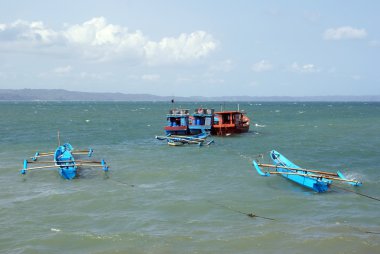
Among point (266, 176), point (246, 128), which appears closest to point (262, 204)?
point (266, 176)

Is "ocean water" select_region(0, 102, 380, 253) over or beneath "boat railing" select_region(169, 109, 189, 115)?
beneath

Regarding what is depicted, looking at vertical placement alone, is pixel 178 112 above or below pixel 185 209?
above

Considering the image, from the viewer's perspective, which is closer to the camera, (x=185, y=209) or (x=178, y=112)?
(x=185, y=209)

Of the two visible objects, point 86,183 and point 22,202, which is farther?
point 86,183

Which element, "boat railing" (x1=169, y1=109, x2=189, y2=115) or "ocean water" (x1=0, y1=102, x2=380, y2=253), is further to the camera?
"boat railing" (x1=169, y1=109, x2=189, y2=115)

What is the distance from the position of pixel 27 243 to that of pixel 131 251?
438 cm

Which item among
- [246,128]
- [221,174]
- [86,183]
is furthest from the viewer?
[246,128]

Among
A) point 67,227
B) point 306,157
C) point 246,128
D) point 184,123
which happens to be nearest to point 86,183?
point 67,227

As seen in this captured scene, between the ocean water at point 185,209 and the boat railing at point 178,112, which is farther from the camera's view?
the boat railing at point 178,112

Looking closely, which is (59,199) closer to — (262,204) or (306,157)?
(262,204)

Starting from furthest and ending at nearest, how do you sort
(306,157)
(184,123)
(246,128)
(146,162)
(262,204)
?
(246,128), (184,123), (306,157), (146,162), (262,204)

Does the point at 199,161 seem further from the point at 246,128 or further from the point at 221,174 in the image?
the point at 246,128

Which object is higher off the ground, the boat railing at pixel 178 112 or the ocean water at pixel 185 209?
the boat railing at pixel 178 112

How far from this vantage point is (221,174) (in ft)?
93.1
